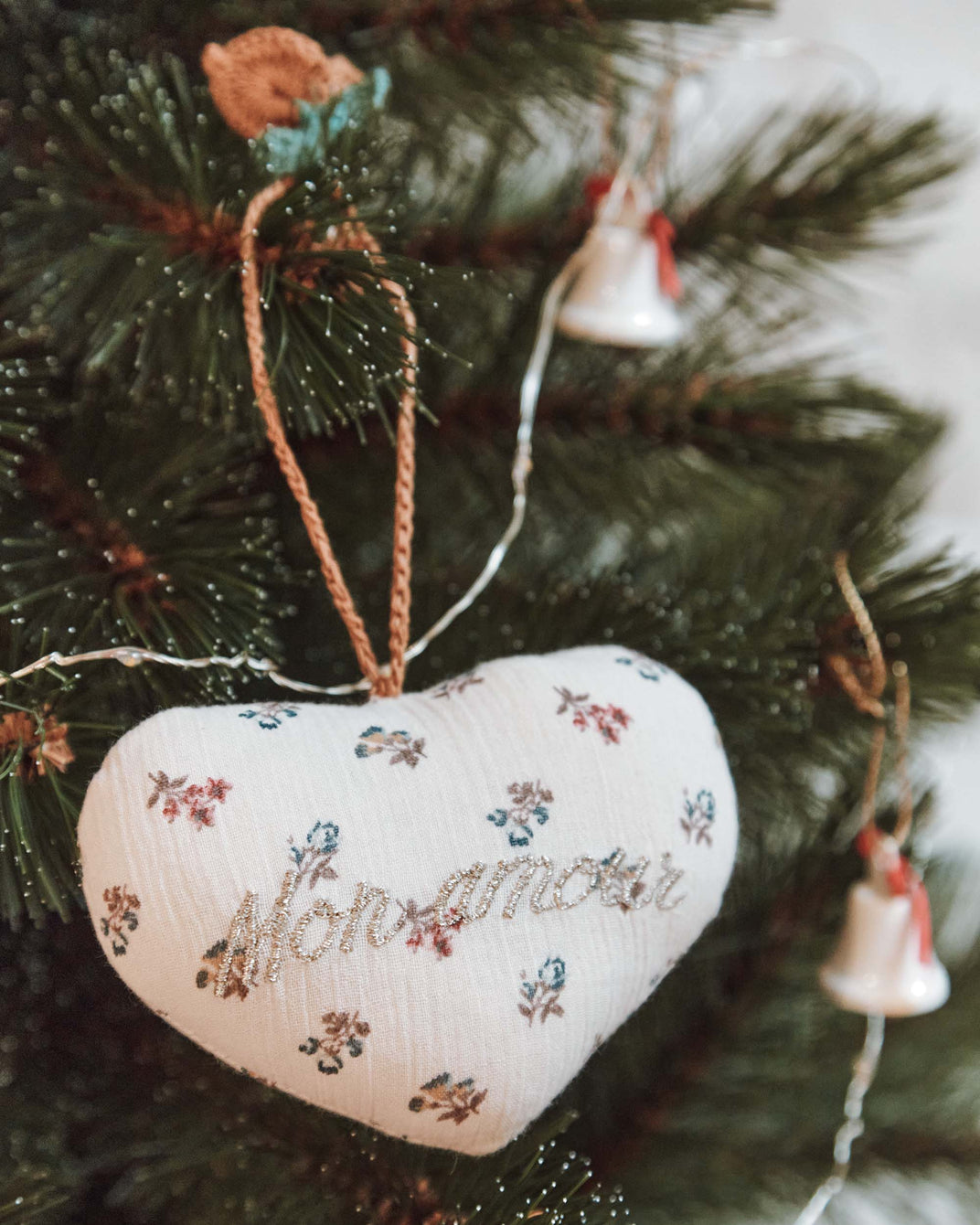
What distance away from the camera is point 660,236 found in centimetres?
54

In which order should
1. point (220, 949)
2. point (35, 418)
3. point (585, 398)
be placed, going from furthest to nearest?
point (585, 398)
point (35, 418)
point (220, 949)

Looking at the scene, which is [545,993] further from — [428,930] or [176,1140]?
[176,1140]

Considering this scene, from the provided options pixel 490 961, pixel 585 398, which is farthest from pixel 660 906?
pixel 585 398

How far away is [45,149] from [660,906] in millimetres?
394

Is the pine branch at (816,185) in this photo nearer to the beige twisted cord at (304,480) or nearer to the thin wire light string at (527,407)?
the thin wire light string at (527,407)

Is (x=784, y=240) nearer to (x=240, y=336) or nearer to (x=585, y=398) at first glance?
(x=585, y=398)

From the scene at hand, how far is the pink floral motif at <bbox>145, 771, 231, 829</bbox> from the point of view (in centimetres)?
34

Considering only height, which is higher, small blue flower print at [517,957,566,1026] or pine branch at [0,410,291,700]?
pine branch at [0,410,291,700]

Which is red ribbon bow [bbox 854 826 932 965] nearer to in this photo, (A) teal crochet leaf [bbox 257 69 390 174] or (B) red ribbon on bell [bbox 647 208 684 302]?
(B) red ribbon on bell [bbox 647 208 684 302]

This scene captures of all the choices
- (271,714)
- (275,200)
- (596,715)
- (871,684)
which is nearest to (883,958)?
(871,684)

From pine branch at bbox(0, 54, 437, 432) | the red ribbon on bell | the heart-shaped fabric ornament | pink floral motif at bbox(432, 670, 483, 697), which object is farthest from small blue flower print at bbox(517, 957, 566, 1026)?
the red ribbon on bell

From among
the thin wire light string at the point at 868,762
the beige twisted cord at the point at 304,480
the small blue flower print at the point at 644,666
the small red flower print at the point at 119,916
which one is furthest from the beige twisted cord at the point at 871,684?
the small red flower print at the point at 119,916

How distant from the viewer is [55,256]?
1.36 ft

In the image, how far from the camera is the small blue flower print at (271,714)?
0.36 metres
